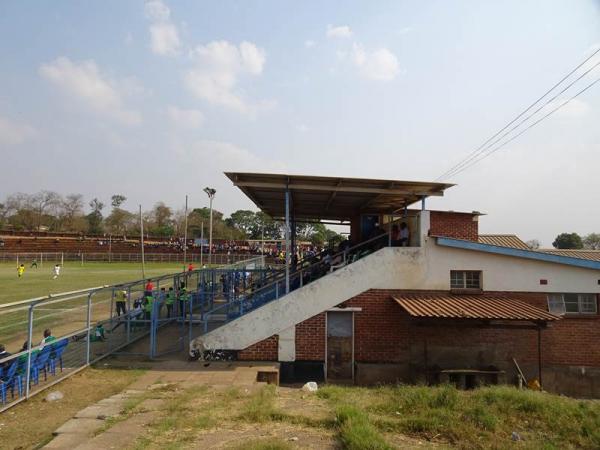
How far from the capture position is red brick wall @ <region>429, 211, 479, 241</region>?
38.4ft

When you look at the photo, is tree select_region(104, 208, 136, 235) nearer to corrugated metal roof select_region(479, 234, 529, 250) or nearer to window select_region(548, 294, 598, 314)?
corrugated metal roof select_region(479, 234, 529, 250)

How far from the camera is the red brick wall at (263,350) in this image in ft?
36.3

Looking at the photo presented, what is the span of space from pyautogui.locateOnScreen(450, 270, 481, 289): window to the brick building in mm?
28

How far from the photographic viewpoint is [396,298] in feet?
36.7

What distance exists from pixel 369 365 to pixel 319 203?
236 inches

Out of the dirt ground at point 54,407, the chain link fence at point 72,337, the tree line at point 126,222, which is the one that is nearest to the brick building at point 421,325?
the chain link fence at point 72,337

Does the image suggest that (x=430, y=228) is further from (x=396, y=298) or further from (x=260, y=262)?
(x=260, y=262)

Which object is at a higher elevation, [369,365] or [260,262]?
[260,262]

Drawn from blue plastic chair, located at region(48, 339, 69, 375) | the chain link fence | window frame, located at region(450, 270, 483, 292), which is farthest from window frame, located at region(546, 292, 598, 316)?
blue plastic chair, located at region(48, 339, 69, 375)

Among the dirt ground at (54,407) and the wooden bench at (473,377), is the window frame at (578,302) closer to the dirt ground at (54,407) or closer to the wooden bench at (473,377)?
the wooden bench at (473,377)

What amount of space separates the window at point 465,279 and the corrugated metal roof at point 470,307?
1.02 ft

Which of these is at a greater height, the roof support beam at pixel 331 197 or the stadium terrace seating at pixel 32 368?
the roof support beam at pixel 331 197

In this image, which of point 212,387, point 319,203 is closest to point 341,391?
point 212,387

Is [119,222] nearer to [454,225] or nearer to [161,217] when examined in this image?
[161,217]
